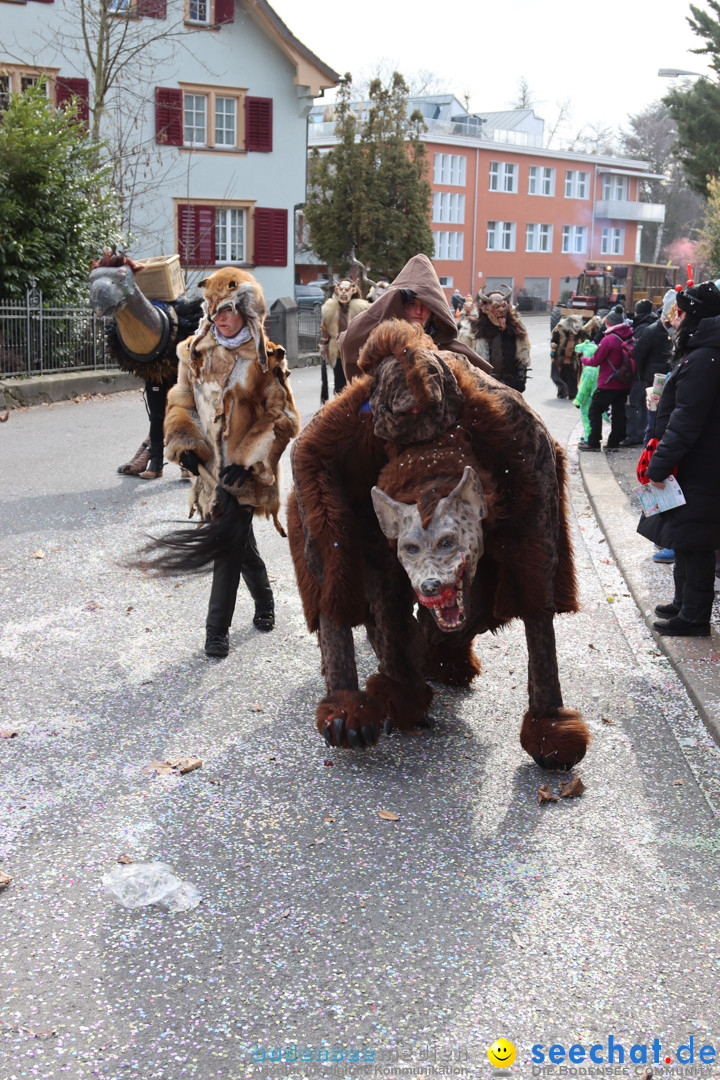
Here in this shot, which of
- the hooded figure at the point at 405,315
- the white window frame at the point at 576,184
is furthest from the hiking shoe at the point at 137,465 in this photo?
the white window frame at the point at 576,184

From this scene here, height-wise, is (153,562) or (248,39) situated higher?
(248,39)

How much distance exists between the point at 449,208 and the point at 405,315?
50.3m

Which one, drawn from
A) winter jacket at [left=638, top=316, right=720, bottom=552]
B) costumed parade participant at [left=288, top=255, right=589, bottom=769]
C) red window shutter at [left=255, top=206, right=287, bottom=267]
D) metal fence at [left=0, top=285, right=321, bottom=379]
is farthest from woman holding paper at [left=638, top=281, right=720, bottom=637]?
red window shutter at [left=255, top=206, right=287, bottom=267]

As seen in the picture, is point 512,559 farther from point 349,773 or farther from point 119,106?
point 119,106

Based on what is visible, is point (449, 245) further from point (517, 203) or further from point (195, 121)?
point (195, 121)

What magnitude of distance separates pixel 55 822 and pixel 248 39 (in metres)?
30.2

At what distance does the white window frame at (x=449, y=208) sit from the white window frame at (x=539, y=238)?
18.6 ft

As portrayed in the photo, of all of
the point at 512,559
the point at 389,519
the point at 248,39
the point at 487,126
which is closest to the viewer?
the point at 389,519

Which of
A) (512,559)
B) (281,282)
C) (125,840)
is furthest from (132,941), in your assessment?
(281,282)

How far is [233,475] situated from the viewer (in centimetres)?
566

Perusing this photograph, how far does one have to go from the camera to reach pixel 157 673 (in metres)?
5.43

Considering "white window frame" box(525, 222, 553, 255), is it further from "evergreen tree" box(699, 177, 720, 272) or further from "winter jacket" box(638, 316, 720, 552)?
"winter jacket" box(638, 316, 720, 552)

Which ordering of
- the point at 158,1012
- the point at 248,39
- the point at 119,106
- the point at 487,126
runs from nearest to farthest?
1. the point at 158,1012
2. the point at 119,106
3. the point at 248,39
4. the point at 487,126

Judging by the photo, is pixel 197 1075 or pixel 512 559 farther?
pixel 512 559
